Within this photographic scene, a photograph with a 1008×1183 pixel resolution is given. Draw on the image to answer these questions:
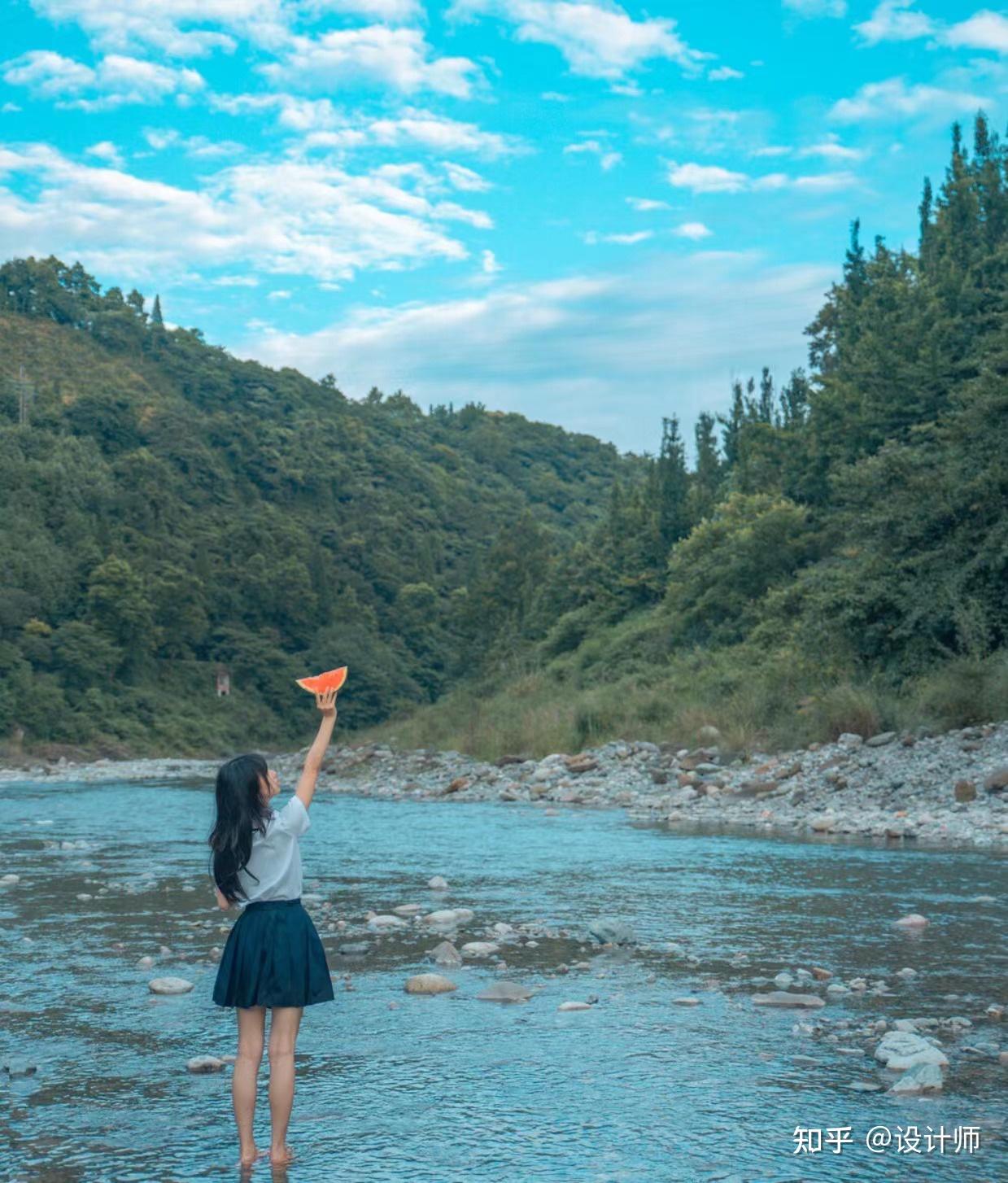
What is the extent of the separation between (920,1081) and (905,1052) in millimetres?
382

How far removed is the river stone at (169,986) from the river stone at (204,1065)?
1432 mm

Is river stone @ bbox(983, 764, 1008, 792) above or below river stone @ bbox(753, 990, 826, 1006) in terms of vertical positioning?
above

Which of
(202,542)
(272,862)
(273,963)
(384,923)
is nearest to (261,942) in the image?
(273,963)

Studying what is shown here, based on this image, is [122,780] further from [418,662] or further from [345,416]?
[345,416]

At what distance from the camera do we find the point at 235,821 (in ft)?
13.7

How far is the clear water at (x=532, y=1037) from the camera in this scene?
4.19m

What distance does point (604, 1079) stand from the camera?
198 inches

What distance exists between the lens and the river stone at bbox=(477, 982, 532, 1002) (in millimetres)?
6387

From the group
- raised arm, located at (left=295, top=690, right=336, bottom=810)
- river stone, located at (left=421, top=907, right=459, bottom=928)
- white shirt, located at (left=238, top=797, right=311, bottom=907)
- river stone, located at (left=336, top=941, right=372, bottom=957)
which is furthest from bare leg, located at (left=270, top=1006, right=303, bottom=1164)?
river stone, located at (left=421, top=907, right=459, bottom=928)

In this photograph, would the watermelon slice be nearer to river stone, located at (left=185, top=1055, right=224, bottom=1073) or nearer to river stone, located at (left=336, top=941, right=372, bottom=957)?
river stone, located at (left=185, top=1055, right=224, bottom=1073)

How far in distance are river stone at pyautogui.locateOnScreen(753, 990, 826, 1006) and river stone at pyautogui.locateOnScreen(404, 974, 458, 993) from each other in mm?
1602

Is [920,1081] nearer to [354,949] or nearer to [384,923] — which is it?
[354,949]

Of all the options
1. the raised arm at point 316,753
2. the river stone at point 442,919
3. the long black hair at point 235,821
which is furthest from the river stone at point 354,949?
the long black hair at point 235,821

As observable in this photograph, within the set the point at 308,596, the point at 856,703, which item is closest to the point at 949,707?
the point at 856,703
